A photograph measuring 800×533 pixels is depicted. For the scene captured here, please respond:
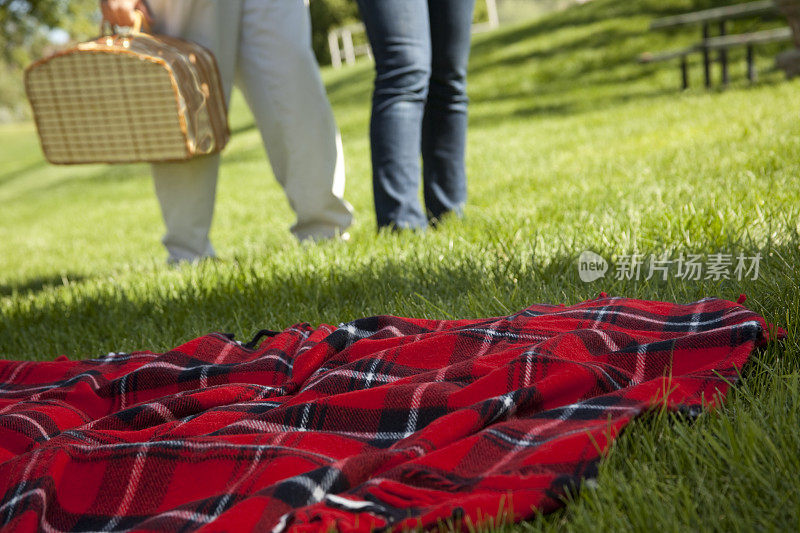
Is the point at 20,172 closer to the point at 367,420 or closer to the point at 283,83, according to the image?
the point at 283,83

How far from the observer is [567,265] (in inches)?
91.7

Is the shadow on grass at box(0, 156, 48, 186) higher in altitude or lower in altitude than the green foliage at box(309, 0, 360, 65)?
lower

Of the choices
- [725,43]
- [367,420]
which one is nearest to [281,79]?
[367,420]

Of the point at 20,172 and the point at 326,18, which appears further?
the point at 326,18

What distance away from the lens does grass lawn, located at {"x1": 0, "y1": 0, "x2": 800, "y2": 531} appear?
1112 millimetres

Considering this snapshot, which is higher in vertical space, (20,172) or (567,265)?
(567,265)

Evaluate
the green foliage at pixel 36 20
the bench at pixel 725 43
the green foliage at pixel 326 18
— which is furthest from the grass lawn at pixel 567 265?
the green foliage at pixel 326 18

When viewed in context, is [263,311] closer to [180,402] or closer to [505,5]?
[180,402]

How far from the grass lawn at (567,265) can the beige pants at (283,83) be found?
245 millimetres

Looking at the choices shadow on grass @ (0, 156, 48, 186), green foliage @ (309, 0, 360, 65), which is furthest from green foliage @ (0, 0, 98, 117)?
green foliage @ (309, 0, 360, 65)

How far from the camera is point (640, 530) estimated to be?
A: 996 mm

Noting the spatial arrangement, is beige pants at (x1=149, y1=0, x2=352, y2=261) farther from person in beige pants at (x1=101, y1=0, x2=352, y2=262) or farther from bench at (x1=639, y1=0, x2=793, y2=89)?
bench at (x1=639, y1=0, x2=793, y2=89)

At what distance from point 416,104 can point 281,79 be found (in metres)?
0.59

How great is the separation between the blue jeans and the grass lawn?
201 mm
